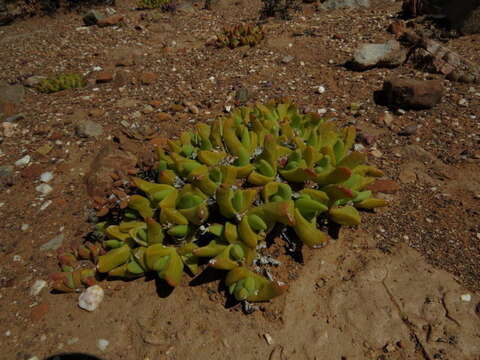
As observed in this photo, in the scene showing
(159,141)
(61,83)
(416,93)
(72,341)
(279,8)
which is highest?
(279,8)

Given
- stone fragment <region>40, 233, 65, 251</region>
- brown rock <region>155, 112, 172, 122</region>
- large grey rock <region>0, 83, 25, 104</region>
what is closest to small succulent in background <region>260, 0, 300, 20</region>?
brown rock <region>155, 112, 172, 122</region>

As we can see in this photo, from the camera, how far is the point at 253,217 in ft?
8.31

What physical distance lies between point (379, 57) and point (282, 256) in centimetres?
344

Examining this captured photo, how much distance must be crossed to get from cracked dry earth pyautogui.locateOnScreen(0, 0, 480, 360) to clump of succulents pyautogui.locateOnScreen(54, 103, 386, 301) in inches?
9.5

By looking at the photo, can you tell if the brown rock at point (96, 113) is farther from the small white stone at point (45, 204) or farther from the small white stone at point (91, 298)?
the small white stone at point (91, 298)

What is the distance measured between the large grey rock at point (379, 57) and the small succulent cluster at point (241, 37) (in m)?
1.68

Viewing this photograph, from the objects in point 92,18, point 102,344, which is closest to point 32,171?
point 102,344

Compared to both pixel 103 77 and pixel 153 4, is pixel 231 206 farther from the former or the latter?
pixel 153 4

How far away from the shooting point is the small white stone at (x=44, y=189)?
12.2ft

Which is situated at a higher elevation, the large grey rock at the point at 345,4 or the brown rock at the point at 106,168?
the large grey rock at the point at 345,4

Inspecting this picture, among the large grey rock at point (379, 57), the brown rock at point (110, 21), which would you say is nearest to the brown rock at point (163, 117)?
the large grey rock at point (379, 57)

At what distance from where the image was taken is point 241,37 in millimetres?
5691

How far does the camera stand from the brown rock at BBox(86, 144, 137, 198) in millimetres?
3535

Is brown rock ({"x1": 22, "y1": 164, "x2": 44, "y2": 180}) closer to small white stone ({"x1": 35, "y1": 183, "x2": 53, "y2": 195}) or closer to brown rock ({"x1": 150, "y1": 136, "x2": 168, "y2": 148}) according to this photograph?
small white stone ({"x1": 35, "y1": 183, "x2": 53, "y2": 195})
